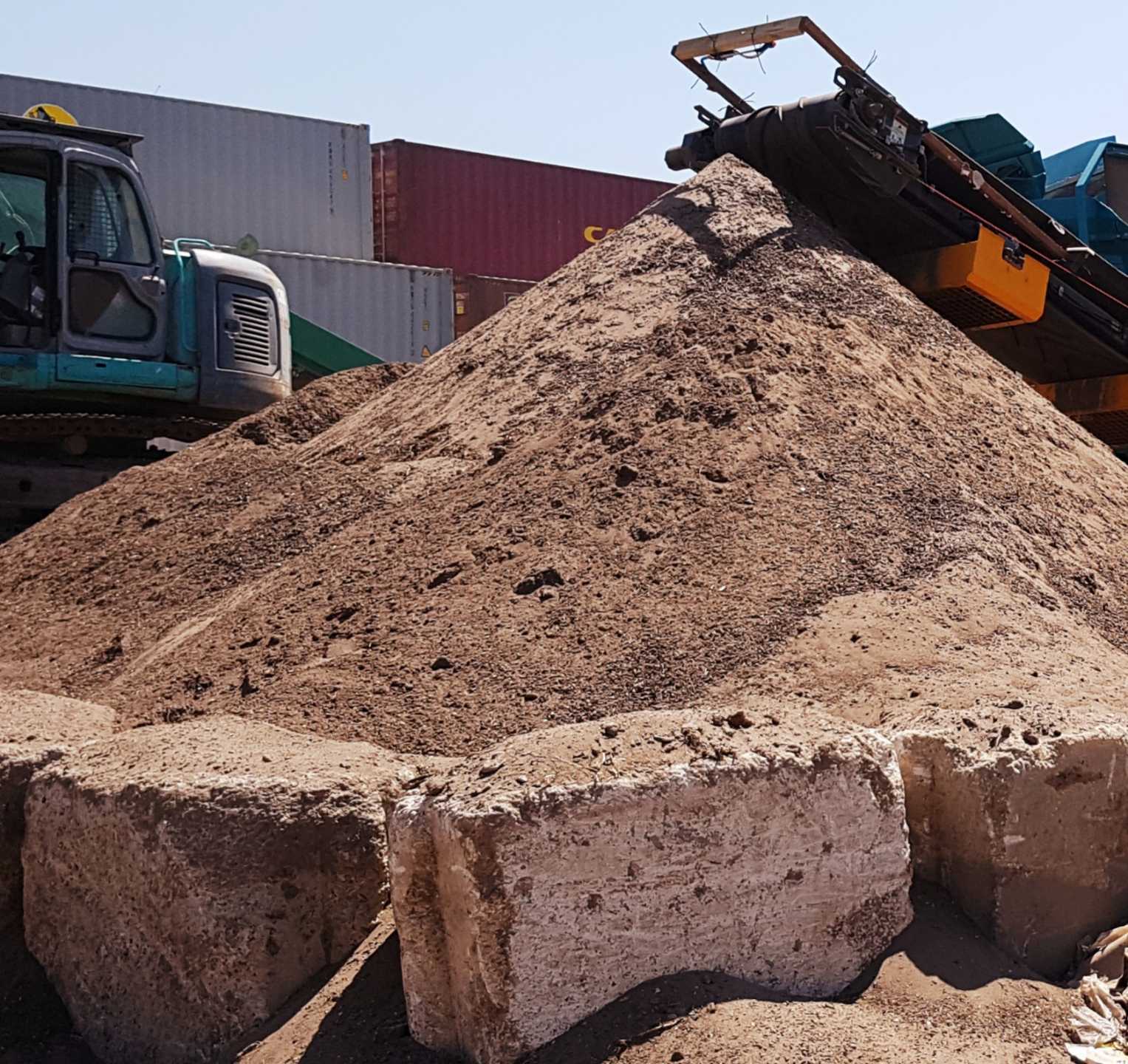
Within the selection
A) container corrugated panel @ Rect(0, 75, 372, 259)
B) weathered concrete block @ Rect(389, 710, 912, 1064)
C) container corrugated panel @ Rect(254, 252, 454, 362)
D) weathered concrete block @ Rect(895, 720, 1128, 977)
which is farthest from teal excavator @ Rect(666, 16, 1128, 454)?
container corrugated panel @ Rect(0, 75, 372, 259)

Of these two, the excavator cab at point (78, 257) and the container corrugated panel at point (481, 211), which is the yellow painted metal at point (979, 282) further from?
the container corrugated panel at point (481, 211)

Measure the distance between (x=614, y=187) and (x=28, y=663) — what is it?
16.6 m

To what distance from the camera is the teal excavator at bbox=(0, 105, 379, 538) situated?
305 inches

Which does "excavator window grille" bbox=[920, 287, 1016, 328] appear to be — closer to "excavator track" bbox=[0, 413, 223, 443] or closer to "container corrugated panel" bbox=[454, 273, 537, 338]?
"excavator track" bbox=[0, 413, 223, 443]

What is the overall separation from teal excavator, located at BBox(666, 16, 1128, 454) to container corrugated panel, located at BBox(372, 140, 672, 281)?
11946 mm

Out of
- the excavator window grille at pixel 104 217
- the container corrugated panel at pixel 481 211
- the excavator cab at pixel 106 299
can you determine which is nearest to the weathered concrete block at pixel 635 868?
the excavator cab at pixel 106 299

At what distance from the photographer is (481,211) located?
62.8 ft

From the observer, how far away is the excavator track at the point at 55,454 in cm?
790

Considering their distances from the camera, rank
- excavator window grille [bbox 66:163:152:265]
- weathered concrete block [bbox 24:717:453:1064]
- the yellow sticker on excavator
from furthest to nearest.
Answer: the yellow sticker on excavator, excavator window grille [bbox 66:163:152:265], weathered concrete block [bbox 24:717:453:1064]

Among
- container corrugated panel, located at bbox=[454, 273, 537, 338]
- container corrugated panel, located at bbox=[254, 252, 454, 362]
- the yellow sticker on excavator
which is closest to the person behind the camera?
the yellow sticker on excavator

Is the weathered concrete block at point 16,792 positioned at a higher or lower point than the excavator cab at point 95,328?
lower

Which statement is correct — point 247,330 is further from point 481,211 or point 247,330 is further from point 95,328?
point 481,211

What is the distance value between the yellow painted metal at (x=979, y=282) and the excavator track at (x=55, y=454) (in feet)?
14.0

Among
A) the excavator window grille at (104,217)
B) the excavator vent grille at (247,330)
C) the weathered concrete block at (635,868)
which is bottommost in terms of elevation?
the weathered concrete block at (635,868)
